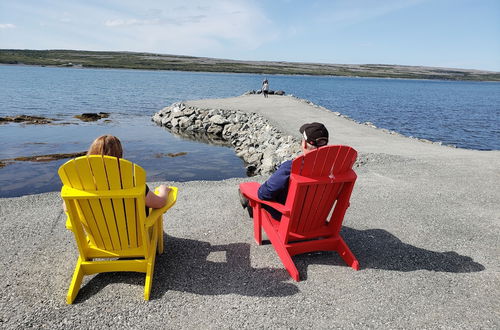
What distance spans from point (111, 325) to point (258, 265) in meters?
1.97

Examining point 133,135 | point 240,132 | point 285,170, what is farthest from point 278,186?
point 133,135

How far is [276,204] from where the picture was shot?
451cm

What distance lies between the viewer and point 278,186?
4406 mm

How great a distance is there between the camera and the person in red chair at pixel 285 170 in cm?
416

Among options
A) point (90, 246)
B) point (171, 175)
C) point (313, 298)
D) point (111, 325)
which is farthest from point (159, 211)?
point (171, 175)

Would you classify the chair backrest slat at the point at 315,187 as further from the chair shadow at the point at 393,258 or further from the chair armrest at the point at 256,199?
A: the chair shadow at the point at 393,258

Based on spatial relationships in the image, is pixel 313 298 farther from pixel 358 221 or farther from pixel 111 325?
pixel 358 221

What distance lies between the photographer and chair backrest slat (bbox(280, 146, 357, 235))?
3.99 m

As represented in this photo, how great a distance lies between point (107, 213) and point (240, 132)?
53.9 feet

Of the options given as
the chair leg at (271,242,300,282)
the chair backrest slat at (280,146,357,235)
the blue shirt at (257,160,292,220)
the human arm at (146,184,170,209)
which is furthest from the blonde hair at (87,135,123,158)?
the chair leg at (271,242,300,282)

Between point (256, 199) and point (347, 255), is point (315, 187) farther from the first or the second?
point (347, 255)

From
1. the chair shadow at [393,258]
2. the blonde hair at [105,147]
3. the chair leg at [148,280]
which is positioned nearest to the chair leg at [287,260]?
the chair shadow at [393,258]

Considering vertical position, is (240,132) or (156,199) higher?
(156,199)

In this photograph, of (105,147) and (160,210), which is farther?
(160,210)
